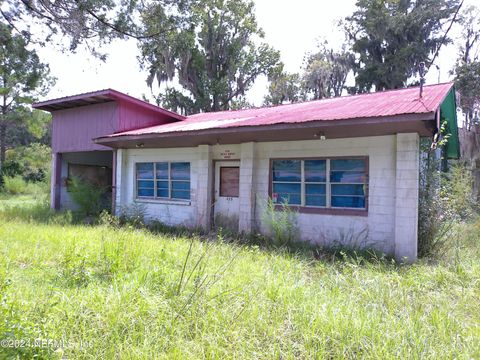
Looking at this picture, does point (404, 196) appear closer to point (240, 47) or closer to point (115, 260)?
point (115, 260)

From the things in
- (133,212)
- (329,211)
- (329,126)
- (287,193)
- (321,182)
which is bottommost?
(133,212)

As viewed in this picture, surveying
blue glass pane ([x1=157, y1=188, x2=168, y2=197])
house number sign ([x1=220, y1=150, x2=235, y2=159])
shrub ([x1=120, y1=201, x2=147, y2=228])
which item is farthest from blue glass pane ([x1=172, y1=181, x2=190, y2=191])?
house number sign ([x1=220, y1=150, x2=235, y2=159])

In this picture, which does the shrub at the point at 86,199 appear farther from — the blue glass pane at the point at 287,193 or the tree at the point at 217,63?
the tree at the point at 217,63

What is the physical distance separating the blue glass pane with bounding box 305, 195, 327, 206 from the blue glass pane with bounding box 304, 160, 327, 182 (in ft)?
1.36

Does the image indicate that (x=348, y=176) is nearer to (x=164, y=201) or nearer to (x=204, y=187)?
(x=204, y=187)

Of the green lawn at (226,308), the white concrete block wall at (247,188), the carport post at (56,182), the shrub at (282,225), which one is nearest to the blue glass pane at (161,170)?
the white concrete block wall at (247,188)

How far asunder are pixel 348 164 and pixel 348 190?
0.60 m

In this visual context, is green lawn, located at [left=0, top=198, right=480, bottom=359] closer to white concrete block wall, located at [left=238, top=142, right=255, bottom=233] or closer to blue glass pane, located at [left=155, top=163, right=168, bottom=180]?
white concrete block wall, located at [left=238, top=142, right=255, bottom=233]

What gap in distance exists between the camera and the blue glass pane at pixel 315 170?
8633 millimetres

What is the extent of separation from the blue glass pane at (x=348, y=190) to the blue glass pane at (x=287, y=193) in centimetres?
96

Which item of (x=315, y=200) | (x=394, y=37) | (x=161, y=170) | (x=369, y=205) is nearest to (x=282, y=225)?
(x=315, y=200)

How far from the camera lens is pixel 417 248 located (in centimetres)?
725

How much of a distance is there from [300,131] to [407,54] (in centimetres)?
1815

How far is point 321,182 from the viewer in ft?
28.4
